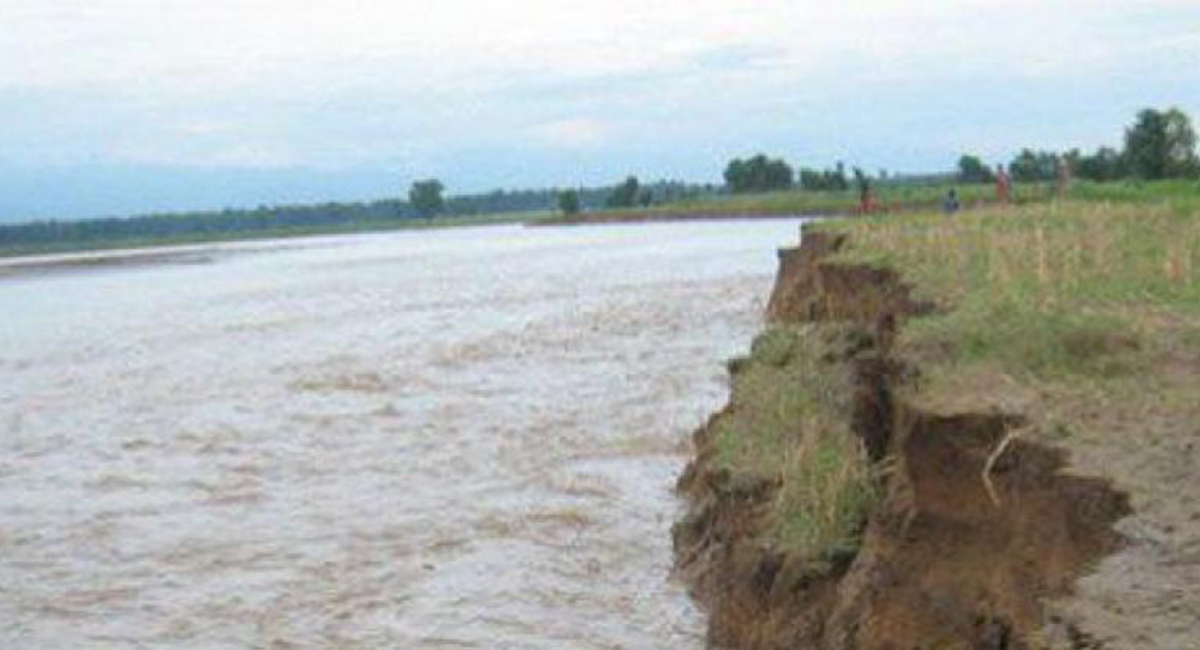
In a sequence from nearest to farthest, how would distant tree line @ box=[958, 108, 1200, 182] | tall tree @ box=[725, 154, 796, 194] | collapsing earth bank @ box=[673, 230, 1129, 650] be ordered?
collapsing earth bank @ box=[673, 230, 1129, 650] < distant tree line @ box=[958, 108, 1200, 182] < tall tree @ box=[725, 154, 796, 194]

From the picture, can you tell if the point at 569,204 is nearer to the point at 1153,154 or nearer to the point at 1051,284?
the point at 1153,154

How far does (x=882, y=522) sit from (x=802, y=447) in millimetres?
2347

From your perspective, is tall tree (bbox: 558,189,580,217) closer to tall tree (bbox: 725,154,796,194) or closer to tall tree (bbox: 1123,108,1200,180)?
tall tree (bbox: 725,154,796,194)

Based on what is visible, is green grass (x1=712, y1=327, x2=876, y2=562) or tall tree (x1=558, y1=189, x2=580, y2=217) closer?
green grass (x1=712, y1=327, x2=876, y2=562)

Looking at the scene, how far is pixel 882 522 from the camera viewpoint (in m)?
9.52

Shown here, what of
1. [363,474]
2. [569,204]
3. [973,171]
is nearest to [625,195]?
[569,204]

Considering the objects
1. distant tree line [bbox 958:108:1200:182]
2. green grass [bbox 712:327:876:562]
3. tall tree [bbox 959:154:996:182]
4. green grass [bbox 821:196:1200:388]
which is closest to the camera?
green grass [bbox 712:327:876:562]

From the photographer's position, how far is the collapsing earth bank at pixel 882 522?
310 inches

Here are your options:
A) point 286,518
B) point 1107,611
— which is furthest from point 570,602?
point 1107,611

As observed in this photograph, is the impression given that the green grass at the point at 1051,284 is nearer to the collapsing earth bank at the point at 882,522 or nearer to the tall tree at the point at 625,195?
the collapsing earth bank at the point at 882,522

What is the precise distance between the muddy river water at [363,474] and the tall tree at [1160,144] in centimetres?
2646

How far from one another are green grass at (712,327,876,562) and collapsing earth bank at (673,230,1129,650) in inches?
0.7

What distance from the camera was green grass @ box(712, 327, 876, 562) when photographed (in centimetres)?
1056

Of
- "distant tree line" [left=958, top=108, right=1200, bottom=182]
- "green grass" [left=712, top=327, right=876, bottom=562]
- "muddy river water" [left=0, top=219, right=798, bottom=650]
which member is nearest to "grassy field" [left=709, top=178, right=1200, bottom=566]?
"green grass" [left=712, top=327, right=876, bottom=562]
